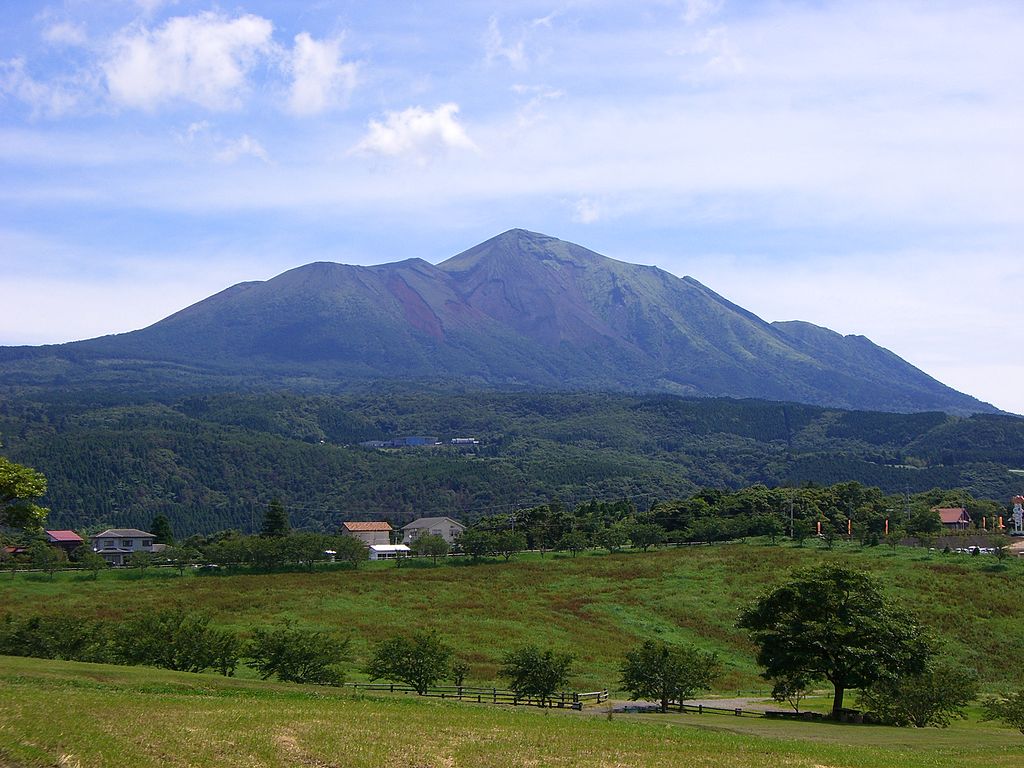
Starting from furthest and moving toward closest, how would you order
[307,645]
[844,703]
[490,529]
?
1. [490,529]
2. [844,703]
3. [307,645]

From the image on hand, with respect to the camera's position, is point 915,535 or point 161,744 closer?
point 161,744

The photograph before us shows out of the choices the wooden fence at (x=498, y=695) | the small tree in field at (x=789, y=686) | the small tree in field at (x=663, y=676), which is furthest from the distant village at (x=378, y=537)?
the small tree in field at (x=663, y=676)

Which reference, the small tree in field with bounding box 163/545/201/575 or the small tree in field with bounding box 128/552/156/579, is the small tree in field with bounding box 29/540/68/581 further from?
the small tree in field with bounding box 163/545/201/575

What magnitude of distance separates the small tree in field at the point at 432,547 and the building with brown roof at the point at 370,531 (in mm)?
29683

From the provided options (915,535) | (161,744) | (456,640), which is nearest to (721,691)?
(456,640)

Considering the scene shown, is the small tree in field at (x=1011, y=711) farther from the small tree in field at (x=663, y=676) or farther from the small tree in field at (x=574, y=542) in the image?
the small tree in field at (x=574, y=542)

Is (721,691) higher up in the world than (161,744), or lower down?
lower down

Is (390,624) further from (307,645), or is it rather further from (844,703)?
(844,703)

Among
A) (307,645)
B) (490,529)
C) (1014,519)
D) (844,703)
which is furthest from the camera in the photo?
(1014,519)

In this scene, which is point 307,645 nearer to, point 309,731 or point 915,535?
point 309,731

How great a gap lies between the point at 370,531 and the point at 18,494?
110 m

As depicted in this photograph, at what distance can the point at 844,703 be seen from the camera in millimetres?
49406

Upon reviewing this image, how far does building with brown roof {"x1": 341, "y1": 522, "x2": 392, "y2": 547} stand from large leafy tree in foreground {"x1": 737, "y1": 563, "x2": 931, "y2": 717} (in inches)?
3892

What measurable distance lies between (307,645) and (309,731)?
22246 millimetres
